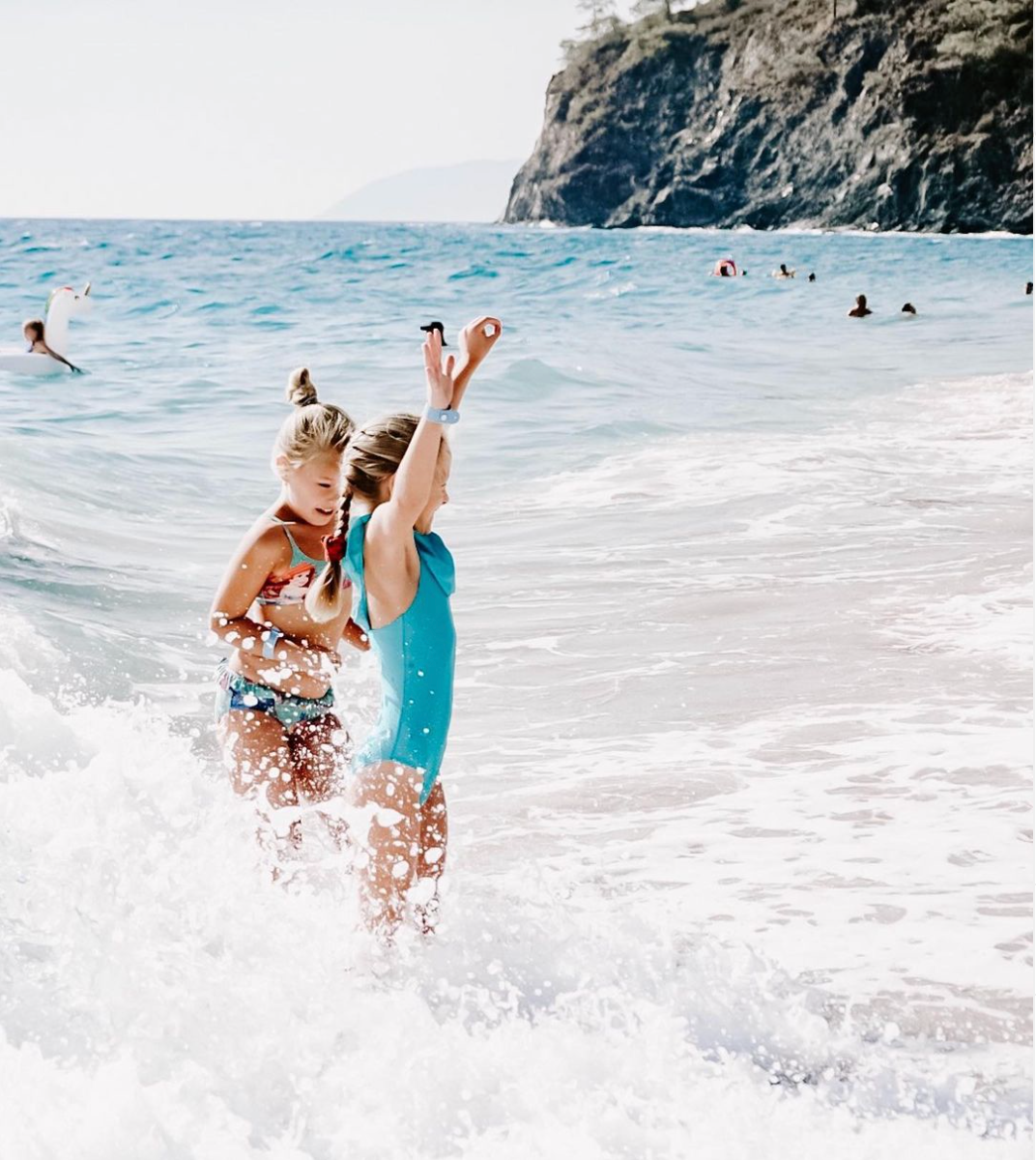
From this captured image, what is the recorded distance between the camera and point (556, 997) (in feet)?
11.0

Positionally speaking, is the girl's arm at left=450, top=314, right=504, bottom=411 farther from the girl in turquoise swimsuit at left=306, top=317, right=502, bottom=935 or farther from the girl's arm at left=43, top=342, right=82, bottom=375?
the girl's arm at left=43, top=342, right=82, bottom=375

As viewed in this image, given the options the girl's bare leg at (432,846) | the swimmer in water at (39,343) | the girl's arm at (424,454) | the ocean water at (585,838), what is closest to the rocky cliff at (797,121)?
the swimmer in water at (39,343)

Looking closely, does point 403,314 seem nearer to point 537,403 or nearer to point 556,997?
point 537,403

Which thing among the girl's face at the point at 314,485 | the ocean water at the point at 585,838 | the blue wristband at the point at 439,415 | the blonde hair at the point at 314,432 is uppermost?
the blue wristband at the point at 439,415

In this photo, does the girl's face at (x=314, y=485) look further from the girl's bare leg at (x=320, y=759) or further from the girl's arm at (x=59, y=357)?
the girl's arm at (x=59, y=357)

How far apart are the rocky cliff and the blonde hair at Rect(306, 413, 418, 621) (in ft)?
266

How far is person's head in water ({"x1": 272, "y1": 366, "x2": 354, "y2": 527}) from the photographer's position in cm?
338

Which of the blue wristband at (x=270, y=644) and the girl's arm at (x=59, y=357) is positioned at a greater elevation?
the girl's arm at (x=59, y=357)

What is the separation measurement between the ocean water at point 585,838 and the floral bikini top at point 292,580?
0.58m

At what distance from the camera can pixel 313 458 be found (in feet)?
11.2

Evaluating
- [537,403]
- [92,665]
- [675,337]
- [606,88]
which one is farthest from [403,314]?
[606,88]

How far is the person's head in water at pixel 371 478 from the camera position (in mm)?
3027

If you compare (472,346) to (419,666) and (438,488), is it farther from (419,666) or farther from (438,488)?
(419,666)

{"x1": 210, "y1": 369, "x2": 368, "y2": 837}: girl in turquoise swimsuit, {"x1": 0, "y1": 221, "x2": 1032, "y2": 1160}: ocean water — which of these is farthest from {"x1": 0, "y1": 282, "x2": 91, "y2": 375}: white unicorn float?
{"x1": 210, "y1": 369, "x2": 368, "y2": 837}: girl in turquoise swimsuit
